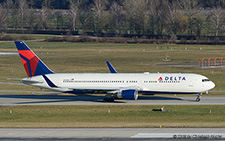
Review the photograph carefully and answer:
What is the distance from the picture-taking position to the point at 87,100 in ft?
200

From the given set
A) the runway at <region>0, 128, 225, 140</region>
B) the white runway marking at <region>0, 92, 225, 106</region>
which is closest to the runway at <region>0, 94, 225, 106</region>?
the white runway marking at <region>0, 92, 225, 106</region>

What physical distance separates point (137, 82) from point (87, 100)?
319 inches

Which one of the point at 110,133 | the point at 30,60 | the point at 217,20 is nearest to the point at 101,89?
the point at 30,60

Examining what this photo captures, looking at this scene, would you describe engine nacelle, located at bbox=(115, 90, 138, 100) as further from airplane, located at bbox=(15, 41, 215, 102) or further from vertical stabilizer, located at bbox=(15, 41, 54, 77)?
vertical stabilizer, located at bbox=(15, 41, 54, 77)

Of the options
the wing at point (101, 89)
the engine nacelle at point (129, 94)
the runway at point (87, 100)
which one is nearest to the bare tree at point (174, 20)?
the runway at point (87, 100)

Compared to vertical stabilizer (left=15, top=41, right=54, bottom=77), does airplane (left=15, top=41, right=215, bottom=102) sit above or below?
below

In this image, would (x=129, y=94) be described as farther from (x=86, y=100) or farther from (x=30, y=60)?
(x=30, y=60)

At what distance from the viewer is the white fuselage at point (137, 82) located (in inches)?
2293

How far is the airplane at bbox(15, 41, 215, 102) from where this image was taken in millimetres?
58188

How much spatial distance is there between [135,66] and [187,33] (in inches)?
3898

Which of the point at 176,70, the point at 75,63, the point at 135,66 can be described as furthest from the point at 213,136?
the point at 75,63

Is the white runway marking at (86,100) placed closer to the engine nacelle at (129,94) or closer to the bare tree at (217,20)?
the engine nacelle at (129,94)

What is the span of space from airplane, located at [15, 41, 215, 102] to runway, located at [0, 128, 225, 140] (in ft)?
55.7

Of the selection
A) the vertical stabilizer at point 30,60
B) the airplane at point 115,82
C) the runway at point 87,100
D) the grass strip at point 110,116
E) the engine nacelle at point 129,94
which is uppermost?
the vertical stabilizer at point 30,60
